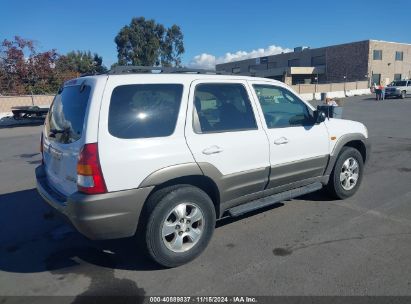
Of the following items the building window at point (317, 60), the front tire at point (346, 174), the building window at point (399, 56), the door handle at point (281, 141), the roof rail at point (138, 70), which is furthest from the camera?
the building window at point (317, 60)

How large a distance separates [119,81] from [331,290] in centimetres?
263

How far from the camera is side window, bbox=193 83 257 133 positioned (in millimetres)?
3611

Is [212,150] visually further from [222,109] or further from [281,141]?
[281,141]

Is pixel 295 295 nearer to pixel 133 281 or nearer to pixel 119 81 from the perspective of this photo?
pixel 133 281

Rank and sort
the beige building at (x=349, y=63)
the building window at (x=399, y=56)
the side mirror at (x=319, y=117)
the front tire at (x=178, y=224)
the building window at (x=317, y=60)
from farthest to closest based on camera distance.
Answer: the building window at (x=317, y=60)
the building window at (x=399, y=56)
the beige building at (x=349, y=63)
the side mirror at (x=319, y=117)
the front tire at (x=178, y=224)

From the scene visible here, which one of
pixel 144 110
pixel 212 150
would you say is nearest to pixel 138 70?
pixel 144 110

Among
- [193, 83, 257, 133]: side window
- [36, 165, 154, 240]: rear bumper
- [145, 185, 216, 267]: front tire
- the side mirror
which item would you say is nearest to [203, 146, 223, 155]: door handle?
[193, 83, 257, 133]: side window

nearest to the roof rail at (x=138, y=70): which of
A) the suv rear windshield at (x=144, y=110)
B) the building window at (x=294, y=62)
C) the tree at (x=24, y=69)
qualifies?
the suv rear windshield at (x=144, y=110)

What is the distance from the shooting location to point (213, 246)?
3820 mm

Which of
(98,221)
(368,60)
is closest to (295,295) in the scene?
(98,221)

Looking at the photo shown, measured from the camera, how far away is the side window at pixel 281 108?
420 cm

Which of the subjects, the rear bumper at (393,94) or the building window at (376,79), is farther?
the building window at (376,79)

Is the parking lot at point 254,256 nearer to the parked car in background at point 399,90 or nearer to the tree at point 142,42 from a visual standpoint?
the parked car in background at point 399,90

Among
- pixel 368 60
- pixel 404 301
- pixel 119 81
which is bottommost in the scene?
pixel 404 301
